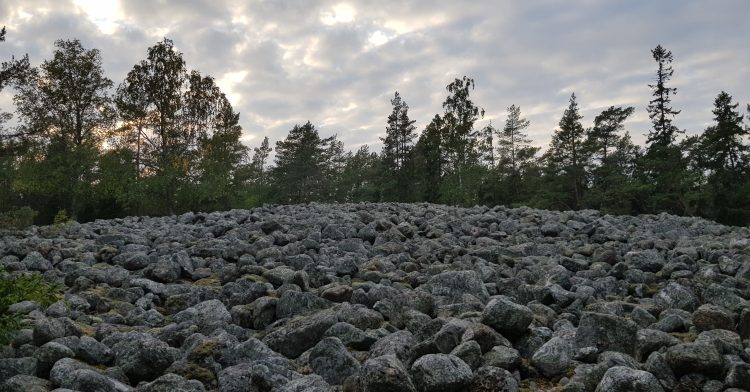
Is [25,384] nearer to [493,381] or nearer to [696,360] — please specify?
[493,381]

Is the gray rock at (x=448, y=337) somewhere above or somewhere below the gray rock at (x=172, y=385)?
above

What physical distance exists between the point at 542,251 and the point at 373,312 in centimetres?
502

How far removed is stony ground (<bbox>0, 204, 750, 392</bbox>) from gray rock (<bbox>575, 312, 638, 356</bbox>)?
0.5 inches

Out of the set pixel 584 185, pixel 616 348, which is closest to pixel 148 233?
pixel 616 348

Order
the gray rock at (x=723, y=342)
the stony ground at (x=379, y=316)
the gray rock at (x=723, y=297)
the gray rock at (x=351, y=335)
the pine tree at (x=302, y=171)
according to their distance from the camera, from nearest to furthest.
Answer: the stony ground at (x=379, y=316) → the gray rock at (x=723, y=342) → the gray rock at (x=351, y=335) → the gray rock at (x=723, y=297) → the pine tree at (x=302, y=171)

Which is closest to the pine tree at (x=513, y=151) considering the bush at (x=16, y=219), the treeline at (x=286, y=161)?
the treeline at (x=286, y=161)

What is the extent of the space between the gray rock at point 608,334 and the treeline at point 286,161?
19935 millimetres

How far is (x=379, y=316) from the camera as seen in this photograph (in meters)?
4.86

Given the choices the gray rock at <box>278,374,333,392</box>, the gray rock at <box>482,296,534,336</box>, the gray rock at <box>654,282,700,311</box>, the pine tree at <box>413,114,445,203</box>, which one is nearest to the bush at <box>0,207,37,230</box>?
the gray rock at <box>278,374,333,392</box>

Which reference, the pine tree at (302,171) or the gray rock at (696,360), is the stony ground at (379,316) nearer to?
the gray rock at (696,360)

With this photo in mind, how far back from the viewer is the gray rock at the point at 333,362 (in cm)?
378

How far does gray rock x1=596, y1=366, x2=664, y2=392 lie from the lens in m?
3.04

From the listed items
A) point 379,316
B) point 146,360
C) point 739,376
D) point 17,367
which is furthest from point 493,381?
point 17,367

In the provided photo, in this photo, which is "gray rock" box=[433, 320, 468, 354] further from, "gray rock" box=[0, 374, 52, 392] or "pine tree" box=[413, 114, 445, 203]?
"pine tree" box=[413, 114, 445, 203]
